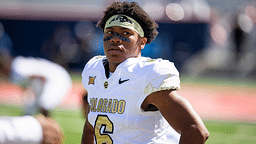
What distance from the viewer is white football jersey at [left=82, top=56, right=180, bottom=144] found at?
7.19ft

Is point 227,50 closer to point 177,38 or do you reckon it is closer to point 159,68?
point 177,38

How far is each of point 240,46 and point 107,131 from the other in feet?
48.6

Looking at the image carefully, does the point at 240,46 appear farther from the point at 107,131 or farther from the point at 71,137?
the point at 107,131

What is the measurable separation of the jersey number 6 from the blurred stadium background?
10532 mm

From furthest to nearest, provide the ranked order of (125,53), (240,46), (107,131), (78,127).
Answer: (240,46)
(78,127)
(125,53)
(107,131)

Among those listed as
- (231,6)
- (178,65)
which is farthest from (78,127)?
(231,6)

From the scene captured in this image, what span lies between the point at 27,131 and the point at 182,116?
1294 millimetres

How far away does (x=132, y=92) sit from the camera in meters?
2.29

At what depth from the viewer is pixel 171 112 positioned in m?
2.11

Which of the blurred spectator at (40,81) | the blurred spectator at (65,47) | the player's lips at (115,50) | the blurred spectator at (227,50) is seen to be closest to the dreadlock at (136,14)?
the player's lips at (115,50)

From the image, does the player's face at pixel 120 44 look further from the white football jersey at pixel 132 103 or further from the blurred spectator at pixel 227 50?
the blurred spectator at pixel 227 50

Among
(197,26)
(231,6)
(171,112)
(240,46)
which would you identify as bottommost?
(171,112)

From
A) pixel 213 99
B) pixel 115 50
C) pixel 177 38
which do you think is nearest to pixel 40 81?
pixel 115 50

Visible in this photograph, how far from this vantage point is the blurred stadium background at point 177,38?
1597 centimetres
